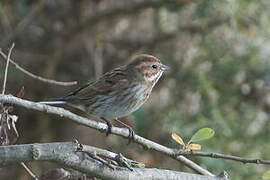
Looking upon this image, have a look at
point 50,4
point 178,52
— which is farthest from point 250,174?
point 50,4

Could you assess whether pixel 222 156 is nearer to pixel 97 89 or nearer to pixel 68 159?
pixel 68 159

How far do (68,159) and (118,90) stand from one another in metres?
2.21

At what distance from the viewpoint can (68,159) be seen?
6.98 ft

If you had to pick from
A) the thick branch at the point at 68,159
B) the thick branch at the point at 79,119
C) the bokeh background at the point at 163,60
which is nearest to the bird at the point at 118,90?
the bokeh background at the point at 163,60

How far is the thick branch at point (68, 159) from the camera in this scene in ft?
6.64

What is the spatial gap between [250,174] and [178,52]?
166 cm

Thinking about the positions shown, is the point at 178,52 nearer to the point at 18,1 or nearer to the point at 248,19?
the point at 248,19

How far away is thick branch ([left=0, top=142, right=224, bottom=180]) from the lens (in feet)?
6.64

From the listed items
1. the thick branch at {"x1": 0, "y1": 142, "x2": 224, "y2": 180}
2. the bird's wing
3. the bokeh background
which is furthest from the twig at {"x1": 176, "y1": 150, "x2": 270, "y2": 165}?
the bokeh background

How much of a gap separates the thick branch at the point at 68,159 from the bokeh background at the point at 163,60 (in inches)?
116

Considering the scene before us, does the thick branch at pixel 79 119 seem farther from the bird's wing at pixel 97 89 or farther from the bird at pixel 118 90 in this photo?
the bird's wing at pixel 97 89

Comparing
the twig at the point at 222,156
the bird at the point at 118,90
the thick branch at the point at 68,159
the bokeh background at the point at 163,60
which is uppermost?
the bokeh background at the point at 163,60

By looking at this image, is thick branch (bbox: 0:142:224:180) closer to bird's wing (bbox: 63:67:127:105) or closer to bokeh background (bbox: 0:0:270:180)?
bird's wing (bbox: 63:67:127:105)

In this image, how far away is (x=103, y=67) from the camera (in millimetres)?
5836
